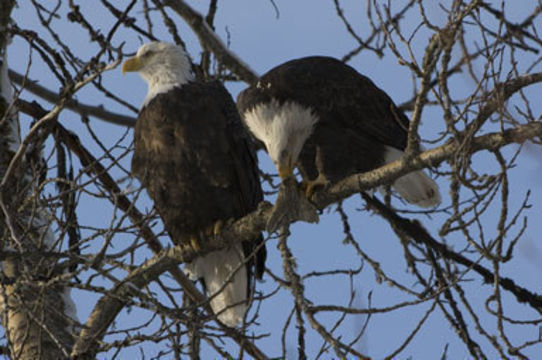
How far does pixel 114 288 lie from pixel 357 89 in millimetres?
2245

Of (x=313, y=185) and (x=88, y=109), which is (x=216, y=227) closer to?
(x=313, y=185)

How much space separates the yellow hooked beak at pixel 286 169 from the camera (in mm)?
4746

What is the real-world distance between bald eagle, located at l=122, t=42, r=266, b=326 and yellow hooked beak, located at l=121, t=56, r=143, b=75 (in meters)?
0.27

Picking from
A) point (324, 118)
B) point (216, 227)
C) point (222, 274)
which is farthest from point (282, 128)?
point (222, 274)

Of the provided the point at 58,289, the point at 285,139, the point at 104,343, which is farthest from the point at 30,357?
the point at 285,139

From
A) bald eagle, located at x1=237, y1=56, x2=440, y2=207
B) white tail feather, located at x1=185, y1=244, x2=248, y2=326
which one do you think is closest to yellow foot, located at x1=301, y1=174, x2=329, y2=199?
bald eagle, located at x1=237, y1=56, x2=440, y2=207

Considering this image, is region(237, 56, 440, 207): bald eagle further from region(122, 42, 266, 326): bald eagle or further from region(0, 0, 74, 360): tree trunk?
region(0, 0, 74, 360): tree trunk

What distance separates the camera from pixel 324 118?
524cm

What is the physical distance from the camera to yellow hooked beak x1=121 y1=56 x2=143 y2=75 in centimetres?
530

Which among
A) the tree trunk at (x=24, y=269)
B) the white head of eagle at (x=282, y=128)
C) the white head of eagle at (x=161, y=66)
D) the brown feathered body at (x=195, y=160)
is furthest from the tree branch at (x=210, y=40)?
the tree trunk at (x=24, y=269)

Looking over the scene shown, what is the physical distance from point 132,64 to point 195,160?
0.98m

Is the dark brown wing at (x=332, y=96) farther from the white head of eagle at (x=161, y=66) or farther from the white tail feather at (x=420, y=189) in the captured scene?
the white head of eagle at (x=161, y=66)

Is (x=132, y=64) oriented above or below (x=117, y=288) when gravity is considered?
above

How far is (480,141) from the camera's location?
135 inches
